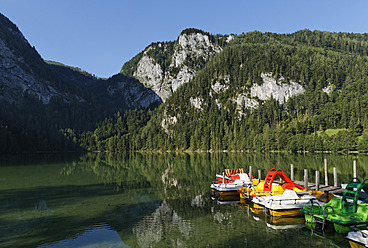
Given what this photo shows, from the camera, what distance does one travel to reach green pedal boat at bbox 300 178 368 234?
58.3 feet

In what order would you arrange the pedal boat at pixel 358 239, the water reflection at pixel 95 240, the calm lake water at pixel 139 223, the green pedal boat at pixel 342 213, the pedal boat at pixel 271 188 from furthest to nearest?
the pedal boat at pixel 271 188 < the green pedal boat at pixel 342 213 < the calm lake water at pixel 139 223 < the water reflection at pixel 95 240 < the pedal boat at pixel 358 239

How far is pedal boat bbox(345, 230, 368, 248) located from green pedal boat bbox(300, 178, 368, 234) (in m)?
1.32

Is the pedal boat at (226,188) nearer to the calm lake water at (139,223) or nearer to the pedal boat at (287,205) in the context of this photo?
the calm lake water at (139,223)

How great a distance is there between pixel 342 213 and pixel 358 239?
3295mm

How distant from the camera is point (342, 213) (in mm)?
18766

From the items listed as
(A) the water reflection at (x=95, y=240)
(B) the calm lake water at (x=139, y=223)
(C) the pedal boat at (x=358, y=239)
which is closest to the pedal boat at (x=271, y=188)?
(B) the calm lake water at (x=139, y=223)

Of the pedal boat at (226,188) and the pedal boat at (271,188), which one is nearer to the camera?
the pedal boat at (271,188)

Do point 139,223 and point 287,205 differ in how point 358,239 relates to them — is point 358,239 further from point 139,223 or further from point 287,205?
point 139,223

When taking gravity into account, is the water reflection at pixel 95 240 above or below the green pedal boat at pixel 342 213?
below

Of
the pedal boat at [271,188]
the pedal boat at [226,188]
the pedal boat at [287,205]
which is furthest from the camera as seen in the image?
the pedal boat at [226,188]

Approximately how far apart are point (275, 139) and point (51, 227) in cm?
15016

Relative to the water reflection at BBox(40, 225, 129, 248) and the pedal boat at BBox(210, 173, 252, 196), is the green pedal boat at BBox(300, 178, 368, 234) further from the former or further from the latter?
the water reflection at BBox(40, 225, 129, 248)

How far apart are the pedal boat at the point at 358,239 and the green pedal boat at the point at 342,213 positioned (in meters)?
1.32

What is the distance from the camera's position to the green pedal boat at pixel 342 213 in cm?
1778
